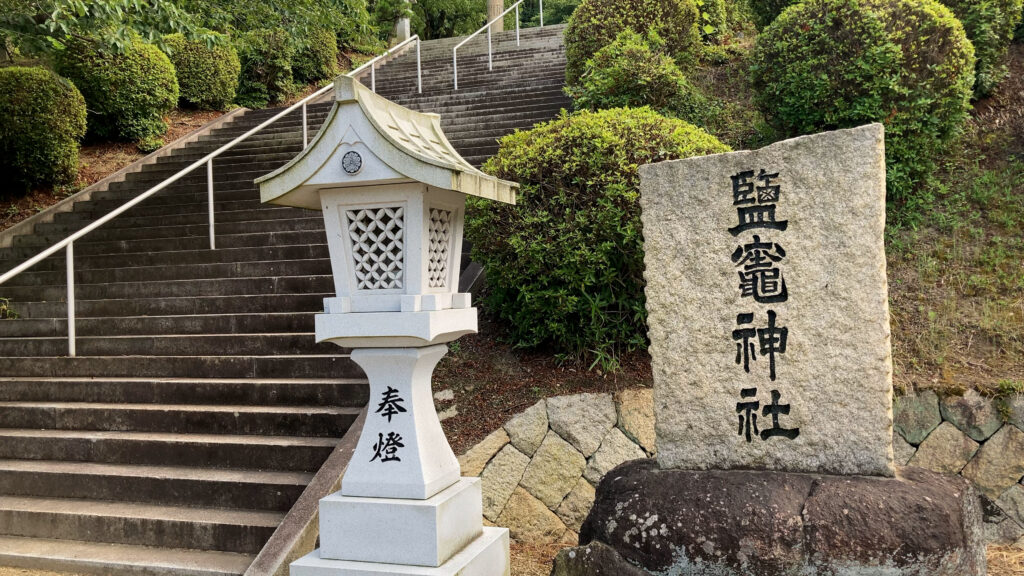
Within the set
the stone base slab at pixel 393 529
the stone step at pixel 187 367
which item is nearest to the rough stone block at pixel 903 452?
the stone base slab at pixel 393 529

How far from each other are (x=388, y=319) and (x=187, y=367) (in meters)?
3.10

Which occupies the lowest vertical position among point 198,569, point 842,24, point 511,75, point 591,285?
point 198,569

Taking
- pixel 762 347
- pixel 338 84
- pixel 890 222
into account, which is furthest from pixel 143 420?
pixel 890 222

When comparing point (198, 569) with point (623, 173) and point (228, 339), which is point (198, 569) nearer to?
point (228, 339)

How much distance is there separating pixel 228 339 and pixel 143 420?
93cm

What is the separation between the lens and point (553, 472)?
4.76 metres

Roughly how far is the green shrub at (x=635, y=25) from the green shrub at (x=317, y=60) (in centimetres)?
850

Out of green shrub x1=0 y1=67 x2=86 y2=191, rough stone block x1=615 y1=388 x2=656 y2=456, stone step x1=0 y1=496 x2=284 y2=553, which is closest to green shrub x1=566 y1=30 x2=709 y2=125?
rough stone block x1=615 y1=388 x2=656 y2=456

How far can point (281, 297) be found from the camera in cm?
633

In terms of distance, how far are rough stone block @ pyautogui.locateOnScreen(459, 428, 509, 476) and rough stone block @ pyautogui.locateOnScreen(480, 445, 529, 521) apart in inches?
1.4

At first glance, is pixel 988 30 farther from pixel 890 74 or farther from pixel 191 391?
pixel 191 391

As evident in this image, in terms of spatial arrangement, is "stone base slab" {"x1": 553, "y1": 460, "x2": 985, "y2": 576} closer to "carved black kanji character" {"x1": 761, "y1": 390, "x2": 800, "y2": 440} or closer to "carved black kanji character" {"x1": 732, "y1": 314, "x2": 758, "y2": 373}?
"carved black kanji character" {"x1": 761, "y1": 390, "x2": 800, "y2": 440}

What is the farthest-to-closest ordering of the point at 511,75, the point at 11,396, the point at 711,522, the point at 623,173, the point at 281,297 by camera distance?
the point at 511,75, the point at 281,297, the point at 11,396, the point at 623,173, the point at 711,522

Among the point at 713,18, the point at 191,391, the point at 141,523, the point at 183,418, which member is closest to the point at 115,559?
the point at 141,523
